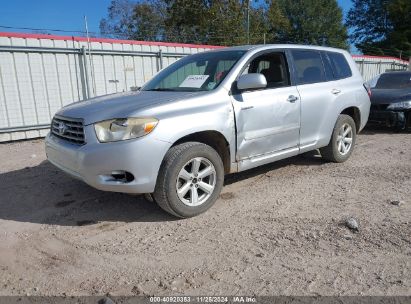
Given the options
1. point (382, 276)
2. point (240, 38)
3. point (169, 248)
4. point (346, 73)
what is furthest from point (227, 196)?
point (240, 38)

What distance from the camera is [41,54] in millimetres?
8602

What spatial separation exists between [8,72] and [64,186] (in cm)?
470

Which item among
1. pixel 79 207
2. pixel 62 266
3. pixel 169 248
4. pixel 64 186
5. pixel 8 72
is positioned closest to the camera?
pixel 62 266

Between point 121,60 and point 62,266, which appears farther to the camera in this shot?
point 121,60

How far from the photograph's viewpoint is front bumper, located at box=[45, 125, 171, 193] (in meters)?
3.32

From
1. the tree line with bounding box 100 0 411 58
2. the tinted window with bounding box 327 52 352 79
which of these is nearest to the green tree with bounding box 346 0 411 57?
the tree line with bounding box 100 0 411 58

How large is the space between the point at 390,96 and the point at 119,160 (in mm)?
7397

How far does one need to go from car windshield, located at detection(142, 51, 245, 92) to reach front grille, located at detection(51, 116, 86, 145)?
1.27 metres

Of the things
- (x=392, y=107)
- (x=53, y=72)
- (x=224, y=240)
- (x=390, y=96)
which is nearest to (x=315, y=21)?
(x=390, y=96)

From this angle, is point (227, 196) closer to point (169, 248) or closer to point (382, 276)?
point (169, 248)

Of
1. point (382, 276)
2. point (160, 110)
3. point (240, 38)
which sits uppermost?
point (240, 38)

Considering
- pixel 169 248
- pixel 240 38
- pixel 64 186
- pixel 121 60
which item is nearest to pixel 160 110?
pixel 169 248

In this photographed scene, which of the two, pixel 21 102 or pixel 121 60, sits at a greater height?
pixel 121 60

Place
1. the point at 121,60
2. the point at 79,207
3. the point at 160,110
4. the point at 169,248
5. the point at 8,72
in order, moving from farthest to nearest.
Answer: the point at 121,60 → the point at 8,72 → the point at 79,207 → the point at 160,110 → the point at 169,248
